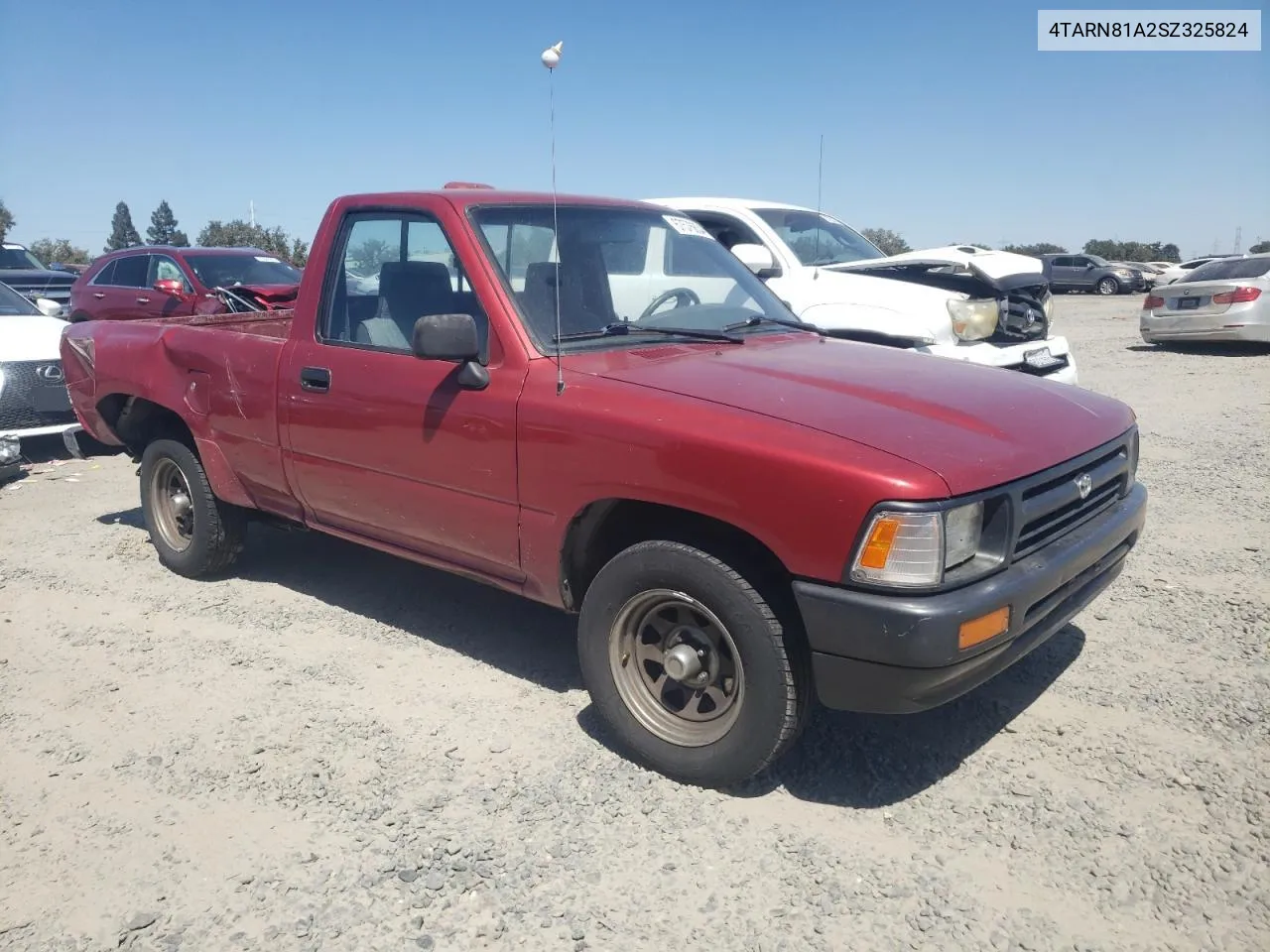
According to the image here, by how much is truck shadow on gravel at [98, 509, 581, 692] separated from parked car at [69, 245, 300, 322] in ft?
17.3

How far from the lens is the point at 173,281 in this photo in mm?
10453

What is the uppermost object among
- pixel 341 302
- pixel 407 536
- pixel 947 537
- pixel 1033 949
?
pixel 341 302

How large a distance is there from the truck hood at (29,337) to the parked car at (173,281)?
180cm

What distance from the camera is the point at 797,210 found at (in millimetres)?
8289

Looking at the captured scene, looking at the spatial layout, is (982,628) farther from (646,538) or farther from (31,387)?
(31,387)

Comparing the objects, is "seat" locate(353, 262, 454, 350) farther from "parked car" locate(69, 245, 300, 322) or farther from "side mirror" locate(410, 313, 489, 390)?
"parked car" locate(69, 245, 300, 322)

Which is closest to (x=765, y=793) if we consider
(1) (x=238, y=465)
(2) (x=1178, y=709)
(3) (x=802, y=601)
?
(3) (x=802, y=601)

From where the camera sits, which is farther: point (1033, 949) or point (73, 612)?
point (73, 612)

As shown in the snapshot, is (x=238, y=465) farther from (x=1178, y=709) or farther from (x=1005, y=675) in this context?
(x=1178, y=709)

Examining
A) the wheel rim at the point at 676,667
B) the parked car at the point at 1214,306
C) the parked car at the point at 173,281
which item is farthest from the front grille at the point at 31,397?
the parked car at the point at 1214,306

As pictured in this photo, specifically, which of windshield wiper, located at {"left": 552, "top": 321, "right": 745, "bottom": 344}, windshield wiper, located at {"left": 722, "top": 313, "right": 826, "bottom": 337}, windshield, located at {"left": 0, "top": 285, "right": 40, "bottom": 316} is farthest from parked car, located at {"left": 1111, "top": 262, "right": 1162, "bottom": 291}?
windshield wiper, located at {"left": 552, "top": 321, "right": 745, "bottom": 344}

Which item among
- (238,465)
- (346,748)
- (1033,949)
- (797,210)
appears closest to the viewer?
(1033,949)

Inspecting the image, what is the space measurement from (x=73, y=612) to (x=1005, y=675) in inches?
165

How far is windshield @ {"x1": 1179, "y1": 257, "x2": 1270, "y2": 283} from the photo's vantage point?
1402cm
